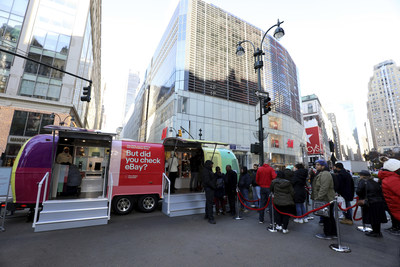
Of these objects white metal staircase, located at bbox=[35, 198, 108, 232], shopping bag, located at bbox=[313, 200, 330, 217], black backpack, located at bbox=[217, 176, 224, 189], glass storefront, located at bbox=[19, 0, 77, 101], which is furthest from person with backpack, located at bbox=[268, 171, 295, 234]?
glass storefront, located at bbox=[19, 0, 77, 101]

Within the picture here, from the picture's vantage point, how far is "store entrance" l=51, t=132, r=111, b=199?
25.2 ft

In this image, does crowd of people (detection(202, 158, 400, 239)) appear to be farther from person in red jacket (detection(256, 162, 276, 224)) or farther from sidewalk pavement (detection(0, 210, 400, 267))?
sidewalk pavement (detection(0, 210, 400, 267))

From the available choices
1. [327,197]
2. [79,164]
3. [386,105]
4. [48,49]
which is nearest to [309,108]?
[386,105]

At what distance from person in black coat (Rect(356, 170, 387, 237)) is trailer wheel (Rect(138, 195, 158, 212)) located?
754cm

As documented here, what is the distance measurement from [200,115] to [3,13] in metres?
26.3

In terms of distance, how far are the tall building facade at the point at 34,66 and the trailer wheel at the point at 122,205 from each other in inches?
673

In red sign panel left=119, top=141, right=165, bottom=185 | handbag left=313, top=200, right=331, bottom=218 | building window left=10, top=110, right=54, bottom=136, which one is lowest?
handbag left=313, top=200, right=331, bottom=218

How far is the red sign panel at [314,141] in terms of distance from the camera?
54.6 m

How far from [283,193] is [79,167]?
948 centimetres

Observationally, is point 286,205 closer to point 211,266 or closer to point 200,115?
point 211,266

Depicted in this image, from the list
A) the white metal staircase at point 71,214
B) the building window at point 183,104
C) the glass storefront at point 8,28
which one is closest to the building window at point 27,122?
the glass storefront at point 8,28

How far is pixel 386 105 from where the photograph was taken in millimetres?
118062

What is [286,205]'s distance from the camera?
5711mm

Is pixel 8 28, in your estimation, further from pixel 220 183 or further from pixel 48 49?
pixel 220 183
